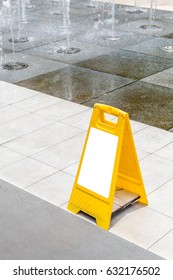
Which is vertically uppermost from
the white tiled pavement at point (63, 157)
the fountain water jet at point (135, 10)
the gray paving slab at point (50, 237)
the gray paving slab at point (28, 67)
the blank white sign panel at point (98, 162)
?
the blank white sign panel at point (98, 162)

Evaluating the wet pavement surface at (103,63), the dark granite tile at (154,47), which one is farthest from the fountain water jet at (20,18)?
the dark granite tile at (154,47)

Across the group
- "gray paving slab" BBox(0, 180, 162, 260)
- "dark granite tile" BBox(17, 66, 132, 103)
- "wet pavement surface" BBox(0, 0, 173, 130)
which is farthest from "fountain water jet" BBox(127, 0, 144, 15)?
"gray paving slab" BBox(0, 180, 162, 260)

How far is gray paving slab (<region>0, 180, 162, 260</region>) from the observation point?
4.89 metres

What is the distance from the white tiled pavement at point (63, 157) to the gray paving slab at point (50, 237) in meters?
0.15

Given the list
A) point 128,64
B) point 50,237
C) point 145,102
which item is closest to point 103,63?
point 128,64

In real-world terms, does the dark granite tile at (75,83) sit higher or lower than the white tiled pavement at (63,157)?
higher

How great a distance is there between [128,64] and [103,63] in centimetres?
51

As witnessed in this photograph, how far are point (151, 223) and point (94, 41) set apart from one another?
7.80 meters

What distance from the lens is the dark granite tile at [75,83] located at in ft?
29.5

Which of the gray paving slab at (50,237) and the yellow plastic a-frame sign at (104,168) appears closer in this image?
the gray paving slab at (50,237)

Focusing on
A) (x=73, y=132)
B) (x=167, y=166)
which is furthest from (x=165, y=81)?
(x=167, y=166)

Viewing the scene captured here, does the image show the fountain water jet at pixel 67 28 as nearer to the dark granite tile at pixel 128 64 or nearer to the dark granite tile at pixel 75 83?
the dark granite tile at pixel 128 64

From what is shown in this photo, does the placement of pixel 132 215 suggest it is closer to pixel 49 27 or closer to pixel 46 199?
pixel 46 199
